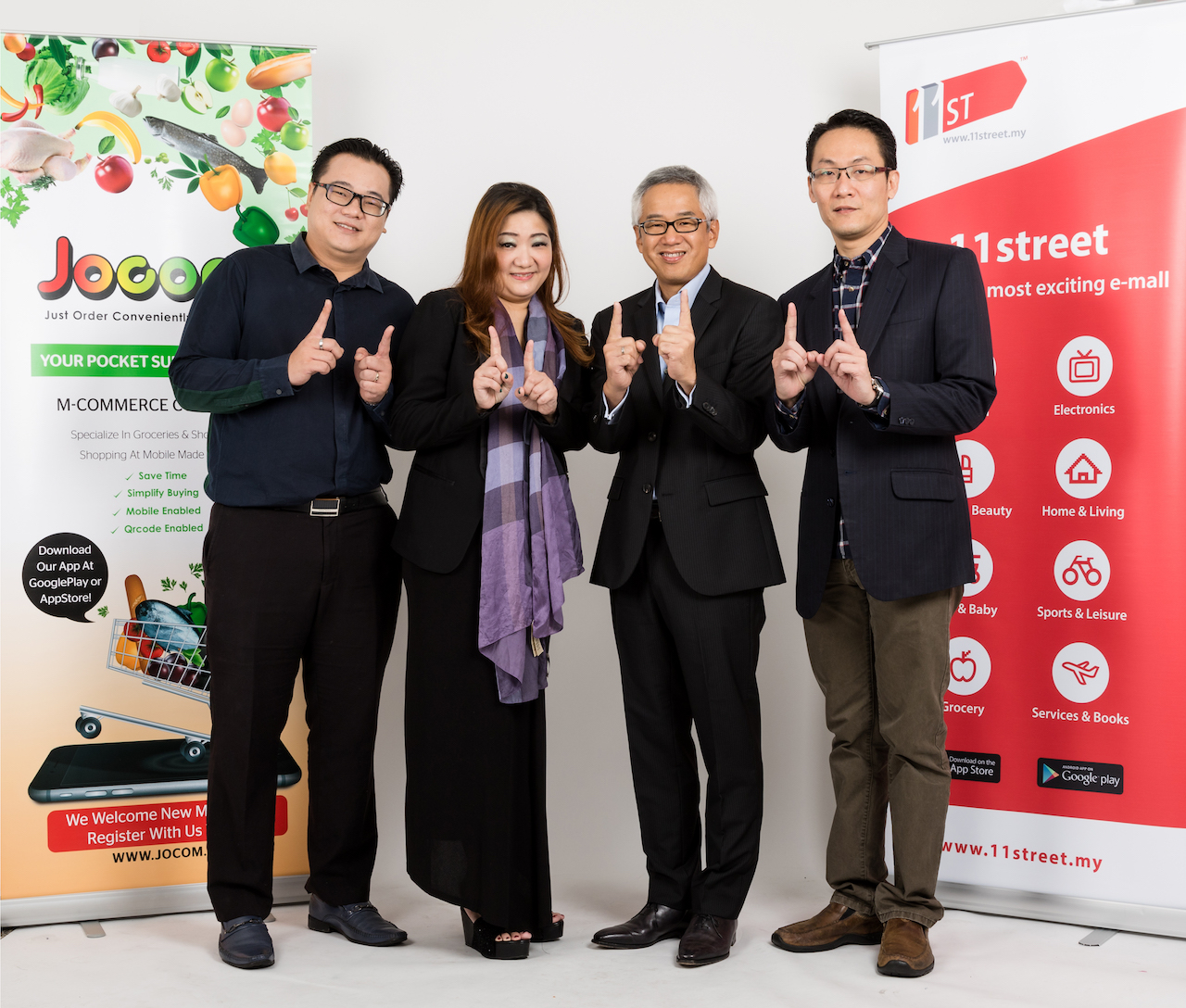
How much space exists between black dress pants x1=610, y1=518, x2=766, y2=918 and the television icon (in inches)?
43.3

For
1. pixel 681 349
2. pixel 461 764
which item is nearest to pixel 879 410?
pixel 681 349

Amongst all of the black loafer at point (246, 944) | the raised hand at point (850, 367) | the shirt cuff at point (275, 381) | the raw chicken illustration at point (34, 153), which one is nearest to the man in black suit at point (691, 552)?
the raised hand at point (850, 367)

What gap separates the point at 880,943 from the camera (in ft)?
8.38

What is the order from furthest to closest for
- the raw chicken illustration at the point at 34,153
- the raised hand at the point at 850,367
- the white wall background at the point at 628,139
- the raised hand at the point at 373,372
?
the white wall background at the point at 628,139, the raw chicken illustration at the point at 34,153, the raised hand at the point at 373,372, the raised hand at the point at 850,367

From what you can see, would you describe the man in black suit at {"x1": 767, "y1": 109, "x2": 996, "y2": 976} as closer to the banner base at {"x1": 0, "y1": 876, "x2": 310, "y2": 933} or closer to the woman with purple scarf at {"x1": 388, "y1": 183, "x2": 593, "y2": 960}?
the woman with purple scarf at {"x1": 388, "y1": 183, "x2": 593, "y2": 960}

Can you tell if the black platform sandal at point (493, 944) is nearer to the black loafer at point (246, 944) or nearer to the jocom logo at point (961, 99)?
the black loafer at point (246, 944)

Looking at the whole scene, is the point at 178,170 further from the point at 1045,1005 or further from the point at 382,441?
the point at 1045,1005

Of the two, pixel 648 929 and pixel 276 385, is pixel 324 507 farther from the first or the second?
pixel 648 929

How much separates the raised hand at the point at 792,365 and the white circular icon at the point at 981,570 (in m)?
0.94

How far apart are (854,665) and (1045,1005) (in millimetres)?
831

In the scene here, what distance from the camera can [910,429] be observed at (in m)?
2.32

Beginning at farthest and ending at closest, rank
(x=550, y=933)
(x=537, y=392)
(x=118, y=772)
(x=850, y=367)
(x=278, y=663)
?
(x=118, y=772) → (x=550, y=933) → (x=278, y=663) → (x=537, y=392) → (x=850, y=367)

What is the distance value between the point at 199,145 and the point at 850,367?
1.93 m

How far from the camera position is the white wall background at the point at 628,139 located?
3.51 metres
